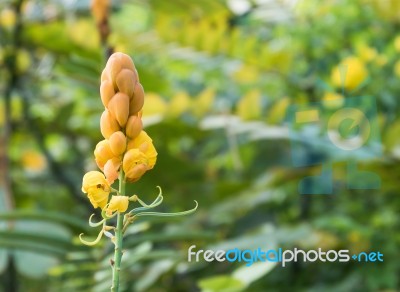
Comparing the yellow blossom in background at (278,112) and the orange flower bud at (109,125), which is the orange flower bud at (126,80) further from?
the yellow blossom in background at (278,112)

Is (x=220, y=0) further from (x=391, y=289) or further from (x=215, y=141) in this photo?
(x=391, y=289)

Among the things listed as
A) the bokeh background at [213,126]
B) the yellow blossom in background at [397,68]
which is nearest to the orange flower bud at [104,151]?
the bokeh background at [213,126]

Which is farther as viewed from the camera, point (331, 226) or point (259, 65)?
point (259, 65)

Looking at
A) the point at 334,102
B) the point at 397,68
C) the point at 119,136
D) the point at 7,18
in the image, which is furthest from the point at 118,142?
the point at 7,18

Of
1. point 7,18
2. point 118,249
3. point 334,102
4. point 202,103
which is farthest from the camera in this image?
point 7,18

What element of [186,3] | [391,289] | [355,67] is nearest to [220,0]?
[186,3]

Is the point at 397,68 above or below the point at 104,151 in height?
above

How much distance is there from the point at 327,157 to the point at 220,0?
27cm

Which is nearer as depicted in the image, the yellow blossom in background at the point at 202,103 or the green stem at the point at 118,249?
the green stem at the point at 118,249

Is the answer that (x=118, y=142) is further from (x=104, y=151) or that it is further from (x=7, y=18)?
(x=7, y=18)

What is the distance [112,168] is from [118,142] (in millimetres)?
15

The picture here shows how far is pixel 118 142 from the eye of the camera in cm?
29

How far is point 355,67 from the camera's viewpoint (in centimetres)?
91

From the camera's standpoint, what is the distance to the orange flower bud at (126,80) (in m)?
0.29
